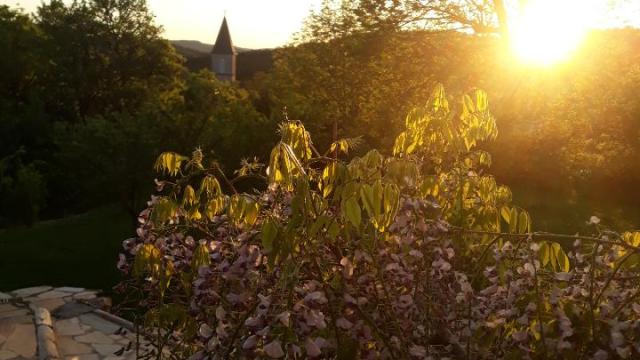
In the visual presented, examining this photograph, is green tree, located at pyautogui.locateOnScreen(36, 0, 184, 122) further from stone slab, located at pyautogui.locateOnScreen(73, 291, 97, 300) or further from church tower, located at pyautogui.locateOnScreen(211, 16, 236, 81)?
church tower, located at pyautogui.locateOnScreen(211, 16, 236, 81)

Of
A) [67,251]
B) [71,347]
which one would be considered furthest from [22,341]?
[67,251]

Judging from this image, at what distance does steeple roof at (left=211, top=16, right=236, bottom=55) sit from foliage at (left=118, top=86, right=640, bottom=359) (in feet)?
269

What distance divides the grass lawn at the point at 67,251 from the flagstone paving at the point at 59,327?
1.46 m

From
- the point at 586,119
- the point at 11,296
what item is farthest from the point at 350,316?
the point at 586,119

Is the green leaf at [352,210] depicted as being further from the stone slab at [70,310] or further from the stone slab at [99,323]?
the stone slab at [70,310]

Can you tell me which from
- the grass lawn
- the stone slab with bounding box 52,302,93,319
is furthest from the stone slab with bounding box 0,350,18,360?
the grass lawn

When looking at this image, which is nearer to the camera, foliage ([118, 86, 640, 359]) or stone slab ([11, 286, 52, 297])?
foliage ([118, 86, 640, 359])

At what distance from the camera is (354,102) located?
23.7 metres

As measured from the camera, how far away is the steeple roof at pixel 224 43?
83.3 m

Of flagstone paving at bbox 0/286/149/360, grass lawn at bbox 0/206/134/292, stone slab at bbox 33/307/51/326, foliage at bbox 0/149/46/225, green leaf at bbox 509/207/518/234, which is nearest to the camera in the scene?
green leaf at bbox 509/207/518/234

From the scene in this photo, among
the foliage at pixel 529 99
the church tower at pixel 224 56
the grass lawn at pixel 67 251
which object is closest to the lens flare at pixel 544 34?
the foliage at pixel 529 99

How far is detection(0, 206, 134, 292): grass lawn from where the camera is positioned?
13.2m

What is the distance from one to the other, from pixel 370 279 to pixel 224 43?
83843 millimetres

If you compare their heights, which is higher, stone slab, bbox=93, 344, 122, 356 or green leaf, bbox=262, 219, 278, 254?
green leaf, bbox=262, 219, 278, 254
